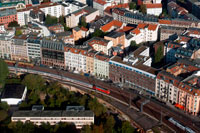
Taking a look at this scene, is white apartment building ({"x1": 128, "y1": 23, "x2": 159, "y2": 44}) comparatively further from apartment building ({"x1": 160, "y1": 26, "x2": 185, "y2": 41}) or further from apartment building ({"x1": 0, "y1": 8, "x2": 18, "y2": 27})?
apartment building ({"x1": 0, "y1": 8, "x2": 18, "y2": 27})

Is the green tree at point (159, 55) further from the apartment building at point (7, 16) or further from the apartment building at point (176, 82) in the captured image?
the apartment building at point (7, 16)

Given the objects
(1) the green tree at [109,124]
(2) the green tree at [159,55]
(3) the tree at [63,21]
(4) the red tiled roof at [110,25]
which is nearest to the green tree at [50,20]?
(3) the tree at [63,21]

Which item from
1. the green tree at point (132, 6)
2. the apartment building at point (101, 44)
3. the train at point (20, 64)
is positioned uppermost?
the green tree at point (132, 6)

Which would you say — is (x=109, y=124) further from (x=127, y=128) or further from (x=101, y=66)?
(x=101, y=66)

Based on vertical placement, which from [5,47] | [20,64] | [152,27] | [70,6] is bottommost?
[20,64]

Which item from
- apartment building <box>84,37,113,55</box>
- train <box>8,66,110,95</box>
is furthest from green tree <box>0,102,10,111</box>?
apartment building <box>84,37,113,55</box>

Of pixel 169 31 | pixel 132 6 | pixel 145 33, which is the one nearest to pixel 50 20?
pixel 145 33
